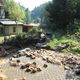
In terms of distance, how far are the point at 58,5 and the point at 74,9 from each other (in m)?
2.49

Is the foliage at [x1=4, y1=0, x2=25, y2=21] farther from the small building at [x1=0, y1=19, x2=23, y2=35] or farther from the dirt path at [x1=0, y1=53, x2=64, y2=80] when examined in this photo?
the dirt path at [x1=0, y1=53, x2=64, y2=80]

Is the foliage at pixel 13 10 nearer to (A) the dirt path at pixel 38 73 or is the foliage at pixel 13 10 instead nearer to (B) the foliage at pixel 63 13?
(B) the foliage at pixel 63 13

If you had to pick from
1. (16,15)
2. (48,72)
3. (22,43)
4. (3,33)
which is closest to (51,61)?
(48,72)

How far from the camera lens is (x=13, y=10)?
1982 inches

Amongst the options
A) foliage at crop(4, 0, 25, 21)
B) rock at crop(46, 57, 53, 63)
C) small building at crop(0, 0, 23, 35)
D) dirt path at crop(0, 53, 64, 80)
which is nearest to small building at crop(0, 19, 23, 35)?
small building at crop(0, 0, 23, 35)

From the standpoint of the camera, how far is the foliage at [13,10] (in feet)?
163

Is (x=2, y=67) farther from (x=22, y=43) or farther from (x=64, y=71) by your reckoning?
(x=22, y=43)

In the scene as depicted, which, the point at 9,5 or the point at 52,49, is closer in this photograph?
the point at 52,49

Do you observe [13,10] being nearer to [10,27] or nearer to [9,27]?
[10,27]

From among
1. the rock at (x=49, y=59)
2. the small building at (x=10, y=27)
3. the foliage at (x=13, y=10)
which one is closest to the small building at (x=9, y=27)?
the small building at (x=10, y=27)

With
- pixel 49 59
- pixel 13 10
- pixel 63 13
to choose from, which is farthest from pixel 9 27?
pixel 49 59

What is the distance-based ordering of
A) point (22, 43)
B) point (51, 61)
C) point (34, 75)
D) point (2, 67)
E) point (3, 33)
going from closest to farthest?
point (34, 75) < point (2, 67) < point (51, 61) < point (22, 43) < point (3, 33)

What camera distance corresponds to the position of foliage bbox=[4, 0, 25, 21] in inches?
1957

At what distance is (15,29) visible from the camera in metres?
46.7
